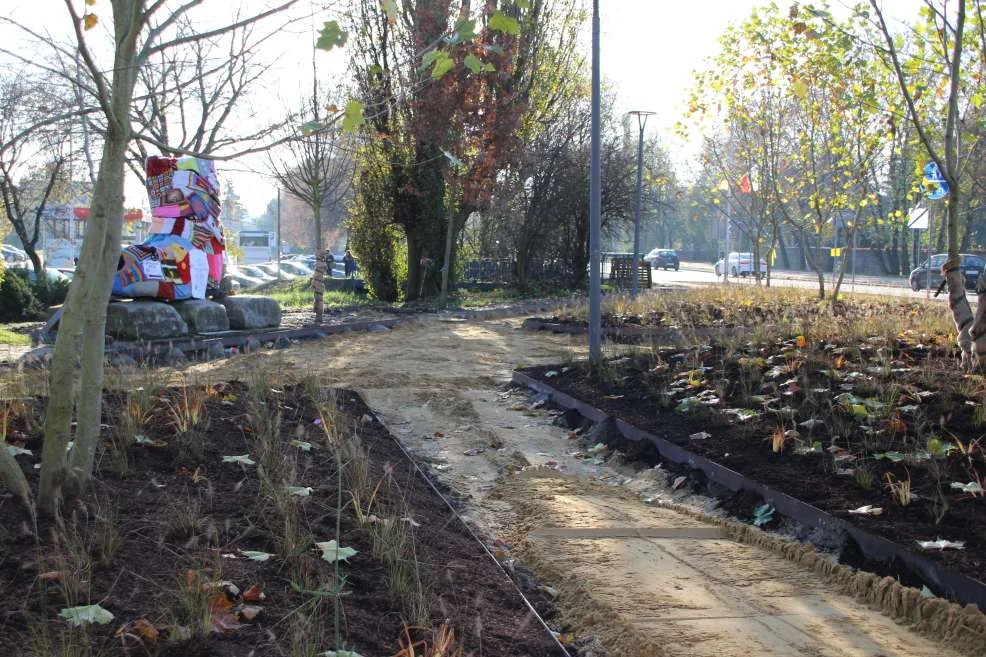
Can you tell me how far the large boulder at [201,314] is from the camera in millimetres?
13703

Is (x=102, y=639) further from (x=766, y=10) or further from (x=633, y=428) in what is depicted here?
(x=766, y=10)

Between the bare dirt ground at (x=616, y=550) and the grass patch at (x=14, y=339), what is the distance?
5161mm

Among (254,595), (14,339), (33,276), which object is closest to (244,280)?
(33,276)

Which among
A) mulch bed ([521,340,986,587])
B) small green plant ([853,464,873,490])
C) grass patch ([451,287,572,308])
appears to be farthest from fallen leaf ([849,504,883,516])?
grass patch ([451,287,572,308])

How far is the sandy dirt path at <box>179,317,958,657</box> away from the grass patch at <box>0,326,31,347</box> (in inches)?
199

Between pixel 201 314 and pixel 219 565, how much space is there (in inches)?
431

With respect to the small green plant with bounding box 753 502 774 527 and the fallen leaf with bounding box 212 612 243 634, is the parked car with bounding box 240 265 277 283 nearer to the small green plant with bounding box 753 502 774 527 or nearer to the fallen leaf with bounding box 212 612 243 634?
the small green plant with bounding box 753 502 774 527

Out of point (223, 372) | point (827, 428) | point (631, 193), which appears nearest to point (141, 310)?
point (223, 372)

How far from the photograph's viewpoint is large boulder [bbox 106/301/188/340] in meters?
12.8

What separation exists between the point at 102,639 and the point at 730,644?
2.38m

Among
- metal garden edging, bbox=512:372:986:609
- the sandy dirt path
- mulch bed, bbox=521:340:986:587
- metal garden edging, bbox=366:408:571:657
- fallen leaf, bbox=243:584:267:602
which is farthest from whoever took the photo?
mulch bed, bbox=521:340:986:587

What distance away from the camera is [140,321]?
506 inches

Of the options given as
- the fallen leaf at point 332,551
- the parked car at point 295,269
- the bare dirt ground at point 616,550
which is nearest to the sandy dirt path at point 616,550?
the bare dirt ground at point 616,550

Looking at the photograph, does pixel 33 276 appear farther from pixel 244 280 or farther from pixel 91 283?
pixel 91 283
